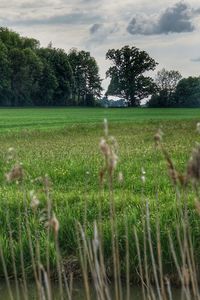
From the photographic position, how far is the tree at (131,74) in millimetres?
124512

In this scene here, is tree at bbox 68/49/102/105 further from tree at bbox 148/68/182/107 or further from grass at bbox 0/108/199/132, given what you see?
grass at bbox 0/108/199/132

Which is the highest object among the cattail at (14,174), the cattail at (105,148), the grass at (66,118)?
the cattail at (105,148)

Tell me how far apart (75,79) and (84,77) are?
358 cm

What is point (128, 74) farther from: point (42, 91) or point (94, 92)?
point (42, 91)

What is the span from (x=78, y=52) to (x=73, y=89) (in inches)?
673

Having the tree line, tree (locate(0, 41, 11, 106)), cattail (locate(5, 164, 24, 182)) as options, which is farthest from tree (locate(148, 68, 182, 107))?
cattail (locate(5, 164, 24, 182))

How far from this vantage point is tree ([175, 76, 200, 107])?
115 metres

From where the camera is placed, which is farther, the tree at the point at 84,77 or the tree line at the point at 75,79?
the tree at the point at 84,77

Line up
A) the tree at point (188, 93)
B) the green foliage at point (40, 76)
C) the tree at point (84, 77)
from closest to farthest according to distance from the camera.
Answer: the green foliage at point (40, 76), the tree at point (188, 93), the tree at point (84, 77)

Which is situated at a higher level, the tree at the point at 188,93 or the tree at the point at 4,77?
the tree at the point at 4,77

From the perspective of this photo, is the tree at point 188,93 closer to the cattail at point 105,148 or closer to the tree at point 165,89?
the tree at point 165,89

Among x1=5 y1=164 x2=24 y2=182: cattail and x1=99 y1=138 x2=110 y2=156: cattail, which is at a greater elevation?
x1=99 y1=138 x2=110 y2=156: cattail

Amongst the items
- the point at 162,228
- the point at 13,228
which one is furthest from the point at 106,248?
the point at 13,228

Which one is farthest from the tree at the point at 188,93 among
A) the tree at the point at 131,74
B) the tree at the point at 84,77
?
the tree at the point at 84,77
